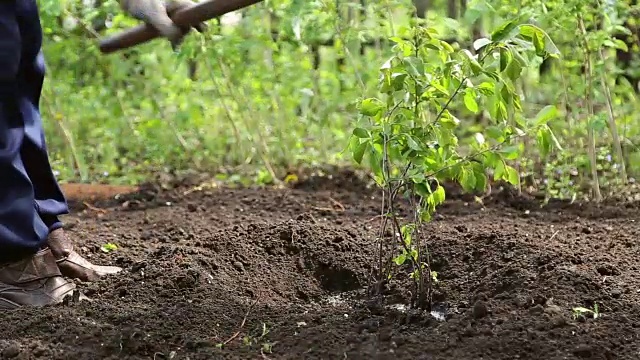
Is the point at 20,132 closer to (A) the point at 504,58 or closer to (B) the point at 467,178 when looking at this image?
(B) the point at 467,178

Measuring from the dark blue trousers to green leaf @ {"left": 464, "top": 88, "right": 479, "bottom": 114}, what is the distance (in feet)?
4.41

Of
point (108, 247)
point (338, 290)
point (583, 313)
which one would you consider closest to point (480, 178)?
point (583, 313)

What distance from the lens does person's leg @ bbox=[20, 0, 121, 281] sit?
2877mm

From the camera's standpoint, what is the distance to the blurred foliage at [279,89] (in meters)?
4.03

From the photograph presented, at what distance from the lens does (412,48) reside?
2467 mm

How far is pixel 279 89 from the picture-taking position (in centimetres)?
503

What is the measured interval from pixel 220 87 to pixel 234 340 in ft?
9.23

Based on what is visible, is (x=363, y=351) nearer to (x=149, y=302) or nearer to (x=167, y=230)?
(x=149, y=302)

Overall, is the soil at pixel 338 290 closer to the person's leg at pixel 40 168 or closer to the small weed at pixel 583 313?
the small weed at pixel 583 313

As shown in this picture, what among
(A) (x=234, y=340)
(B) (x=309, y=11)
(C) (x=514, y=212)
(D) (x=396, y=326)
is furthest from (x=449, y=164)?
(B) (x=309, y=11)

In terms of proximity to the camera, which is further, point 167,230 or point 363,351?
point 167,230

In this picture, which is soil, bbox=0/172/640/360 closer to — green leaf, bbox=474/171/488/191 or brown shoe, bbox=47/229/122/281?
brown shoe, bbox=47/229/122/281

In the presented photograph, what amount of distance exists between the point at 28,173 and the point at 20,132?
238 mm

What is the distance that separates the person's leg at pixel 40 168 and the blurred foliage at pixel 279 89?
105cm
